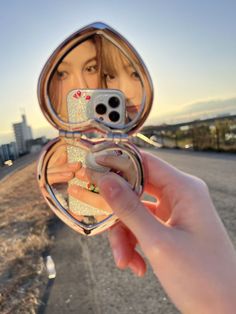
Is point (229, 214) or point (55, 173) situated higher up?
point (55, 173)

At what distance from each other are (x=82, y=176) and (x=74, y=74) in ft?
0.93

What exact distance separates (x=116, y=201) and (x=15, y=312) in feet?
9.35

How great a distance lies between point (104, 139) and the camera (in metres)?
1.19

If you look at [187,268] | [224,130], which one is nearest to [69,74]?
[187,268]

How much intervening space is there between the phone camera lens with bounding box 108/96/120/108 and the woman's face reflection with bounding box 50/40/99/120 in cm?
5

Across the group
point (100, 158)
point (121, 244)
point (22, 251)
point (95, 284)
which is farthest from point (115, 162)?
point (22, 251)

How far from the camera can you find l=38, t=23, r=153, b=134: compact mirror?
1161 millimetres

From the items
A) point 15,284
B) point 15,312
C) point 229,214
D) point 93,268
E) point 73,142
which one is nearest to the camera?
point 73,142

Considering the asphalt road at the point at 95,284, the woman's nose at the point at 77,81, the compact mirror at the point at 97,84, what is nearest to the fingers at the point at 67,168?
the compact mirror at the point at 97,84

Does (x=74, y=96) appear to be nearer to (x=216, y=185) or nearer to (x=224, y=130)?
(x=216, y=185)

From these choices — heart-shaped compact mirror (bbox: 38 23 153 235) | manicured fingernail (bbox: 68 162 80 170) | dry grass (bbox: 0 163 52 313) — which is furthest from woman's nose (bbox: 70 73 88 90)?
dry grass (bbox: 0 163 52 313)

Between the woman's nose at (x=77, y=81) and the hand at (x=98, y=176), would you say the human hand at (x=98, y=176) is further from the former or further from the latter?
the woman's nose at (x=77, y=81)

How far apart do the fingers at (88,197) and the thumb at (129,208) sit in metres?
0.05

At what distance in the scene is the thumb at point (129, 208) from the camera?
3.93 feet
